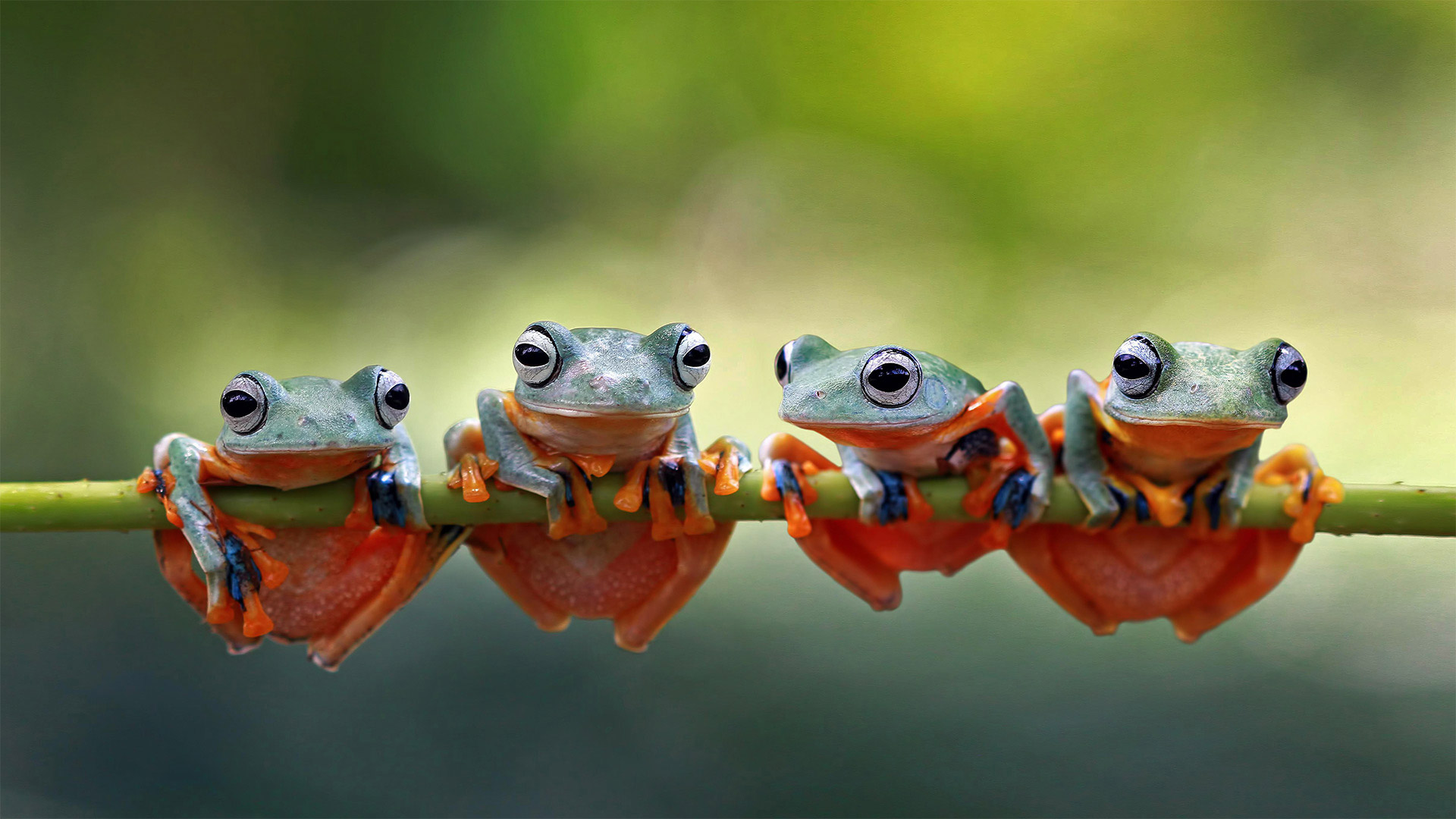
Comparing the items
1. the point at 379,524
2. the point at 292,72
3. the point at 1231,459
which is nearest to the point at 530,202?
the point at 292,72

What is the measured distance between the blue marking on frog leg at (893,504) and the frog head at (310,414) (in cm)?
66

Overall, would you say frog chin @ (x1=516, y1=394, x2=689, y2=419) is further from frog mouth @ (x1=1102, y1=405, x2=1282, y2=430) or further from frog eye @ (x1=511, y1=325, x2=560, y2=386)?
frog mouth @ (x1=1102, y1=405, x2=1282, y2=430)

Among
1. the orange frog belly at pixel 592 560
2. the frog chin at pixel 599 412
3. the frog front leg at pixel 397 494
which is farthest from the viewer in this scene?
the orange frog belly at pixel 592 560

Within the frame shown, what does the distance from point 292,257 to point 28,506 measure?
95.8 inches

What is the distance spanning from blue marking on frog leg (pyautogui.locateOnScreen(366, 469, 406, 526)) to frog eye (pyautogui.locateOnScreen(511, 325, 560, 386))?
251 millimetres

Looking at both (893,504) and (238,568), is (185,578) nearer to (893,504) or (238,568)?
(238,568)

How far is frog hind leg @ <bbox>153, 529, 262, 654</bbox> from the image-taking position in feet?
4.68

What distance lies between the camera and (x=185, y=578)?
1.44m

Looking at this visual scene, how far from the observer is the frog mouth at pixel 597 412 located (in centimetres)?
123

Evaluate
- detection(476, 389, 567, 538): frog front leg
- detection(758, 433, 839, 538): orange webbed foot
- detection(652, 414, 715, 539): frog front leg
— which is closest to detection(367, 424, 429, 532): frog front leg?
detection(476, 389, 567, 538): frog front leg

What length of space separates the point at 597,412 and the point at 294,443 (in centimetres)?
39

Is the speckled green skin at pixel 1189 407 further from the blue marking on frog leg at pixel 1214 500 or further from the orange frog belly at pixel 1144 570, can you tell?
the orange frog belly at pixel 1144 570

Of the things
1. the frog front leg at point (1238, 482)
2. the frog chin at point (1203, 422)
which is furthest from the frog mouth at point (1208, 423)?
the frog front leg at point (1238, 482)

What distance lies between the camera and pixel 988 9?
376cm
